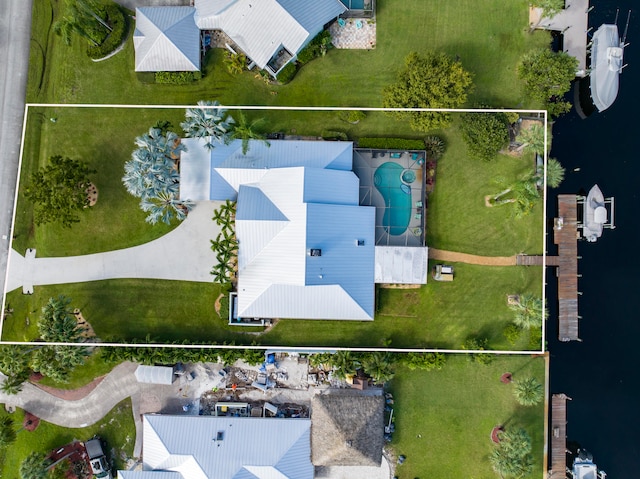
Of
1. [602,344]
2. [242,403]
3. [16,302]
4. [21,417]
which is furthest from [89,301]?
[602,344]

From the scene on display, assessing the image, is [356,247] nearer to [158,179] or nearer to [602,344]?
[158,179]

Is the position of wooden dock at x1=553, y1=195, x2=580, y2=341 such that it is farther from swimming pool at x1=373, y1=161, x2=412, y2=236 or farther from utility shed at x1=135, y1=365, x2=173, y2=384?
utility shed at x1=135, y1=365, x2=173, y2=384

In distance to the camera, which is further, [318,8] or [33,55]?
[33,55]

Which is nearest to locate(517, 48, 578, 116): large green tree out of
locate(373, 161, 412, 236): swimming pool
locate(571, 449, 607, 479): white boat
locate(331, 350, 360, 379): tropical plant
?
locate(373, 161, 412, 236): swimming pool

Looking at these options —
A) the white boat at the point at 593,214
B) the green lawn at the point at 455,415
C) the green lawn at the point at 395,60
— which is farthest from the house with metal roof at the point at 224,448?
the white boat at the point at 593,214

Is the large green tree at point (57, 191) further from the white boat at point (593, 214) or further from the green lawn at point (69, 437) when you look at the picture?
the white boat at point (593, 214)

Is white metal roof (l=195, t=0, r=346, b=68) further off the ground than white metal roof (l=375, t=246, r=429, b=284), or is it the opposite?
white metal roof (l=195, t=0, r=346, b=68)
